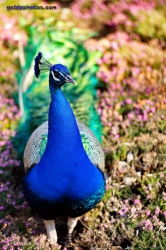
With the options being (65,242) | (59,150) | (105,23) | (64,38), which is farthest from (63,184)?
(105,23)

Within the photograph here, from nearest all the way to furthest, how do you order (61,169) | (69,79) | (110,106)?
(69,79)
(61,169)
(110,106)

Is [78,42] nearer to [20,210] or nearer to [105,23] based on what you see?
[105,23]

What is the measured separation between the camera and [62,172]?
2.04 meters

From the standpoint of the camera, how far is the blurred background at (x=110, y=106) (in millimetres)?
2428

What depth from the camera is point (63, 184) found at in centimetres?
204

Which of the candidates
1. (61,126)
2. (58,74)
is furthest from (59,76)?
(61,126)

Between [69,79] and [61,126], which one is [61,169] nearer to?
[61,126]

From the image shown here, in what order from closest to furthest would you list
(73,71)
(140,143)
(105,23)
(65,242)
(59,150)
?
1. (59,150)
2. (65,242)
3. (140,143)
4. (73,71)
5. (105,23)

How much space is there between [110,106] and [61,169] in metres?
1.40

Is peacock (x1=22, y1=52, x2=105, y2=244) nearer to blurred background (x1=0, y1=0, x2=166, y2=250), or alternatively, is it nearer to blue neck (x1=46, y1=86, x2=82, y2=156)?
blue neck (x1=46, y1=86, x2=82, y2=156)

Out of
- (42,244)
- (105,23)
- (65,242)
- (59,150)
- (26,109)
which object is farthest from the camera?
(105,23)

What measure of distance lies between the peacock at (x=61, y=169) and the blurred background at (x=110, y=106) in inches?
10.4

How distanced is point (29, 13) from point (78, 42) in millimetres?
1414

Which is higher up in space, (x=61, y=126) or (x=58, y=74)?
(x=58, y=74)
